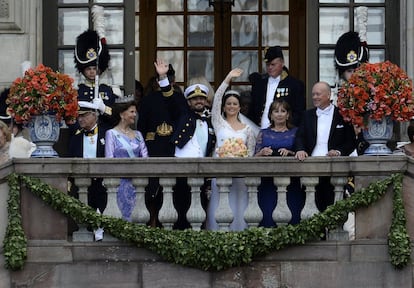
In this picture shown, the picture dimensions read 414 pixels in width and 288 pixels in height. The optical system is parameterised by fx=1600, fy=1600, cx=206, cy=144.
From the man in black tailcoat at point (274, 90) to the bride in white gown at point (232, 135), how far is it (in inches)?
15.6

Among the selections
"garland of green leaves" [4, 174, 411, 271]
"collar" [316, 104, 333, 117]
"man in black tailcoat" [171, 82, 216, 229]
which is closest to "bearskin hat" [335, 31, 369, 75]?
"collar" [316, 104, 333, 117]

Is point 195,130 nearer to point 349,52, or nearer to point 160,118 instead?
point 160,118

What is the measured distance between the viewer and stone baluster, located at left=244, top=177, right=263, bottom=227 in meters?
14.1

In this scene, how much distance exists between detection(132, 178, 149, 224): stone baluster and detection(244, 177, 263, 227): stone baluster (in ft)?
2.92

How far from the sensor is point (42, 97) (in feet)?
46.3

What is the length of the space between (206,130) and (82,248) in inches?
69.3

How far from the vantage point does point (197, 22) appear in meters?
18.8

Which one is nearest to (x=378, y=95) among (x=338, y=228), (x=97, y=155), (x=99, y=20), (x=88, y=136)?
(x=338, y=228)

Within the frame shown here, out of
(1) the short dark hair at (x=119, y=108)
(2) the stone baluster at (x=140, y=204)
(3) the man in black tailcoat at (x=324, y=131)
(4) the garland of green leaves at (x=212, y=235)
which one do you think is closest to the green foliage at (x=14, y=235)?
(4) the garland of green leaves at (x=212, y=235)

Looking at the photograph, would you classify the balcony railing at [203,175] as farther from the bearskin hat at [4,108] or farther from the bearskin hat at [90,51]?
the bearskin hat at [90,51]

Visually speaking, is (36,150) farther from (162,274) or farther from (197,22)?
(197,22)

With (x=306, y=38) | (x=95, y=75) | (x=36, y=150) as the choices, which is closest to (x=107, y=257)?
(x=36, y=150)

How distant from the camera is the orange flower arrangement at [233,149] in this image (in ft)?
47.9

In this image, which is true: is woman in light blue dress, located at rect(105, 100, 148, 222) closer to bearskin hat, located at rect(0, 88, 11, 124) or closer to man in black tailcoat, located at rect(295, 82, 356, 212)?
bearskin hat, located at rect(0, 88, 11, 124)
